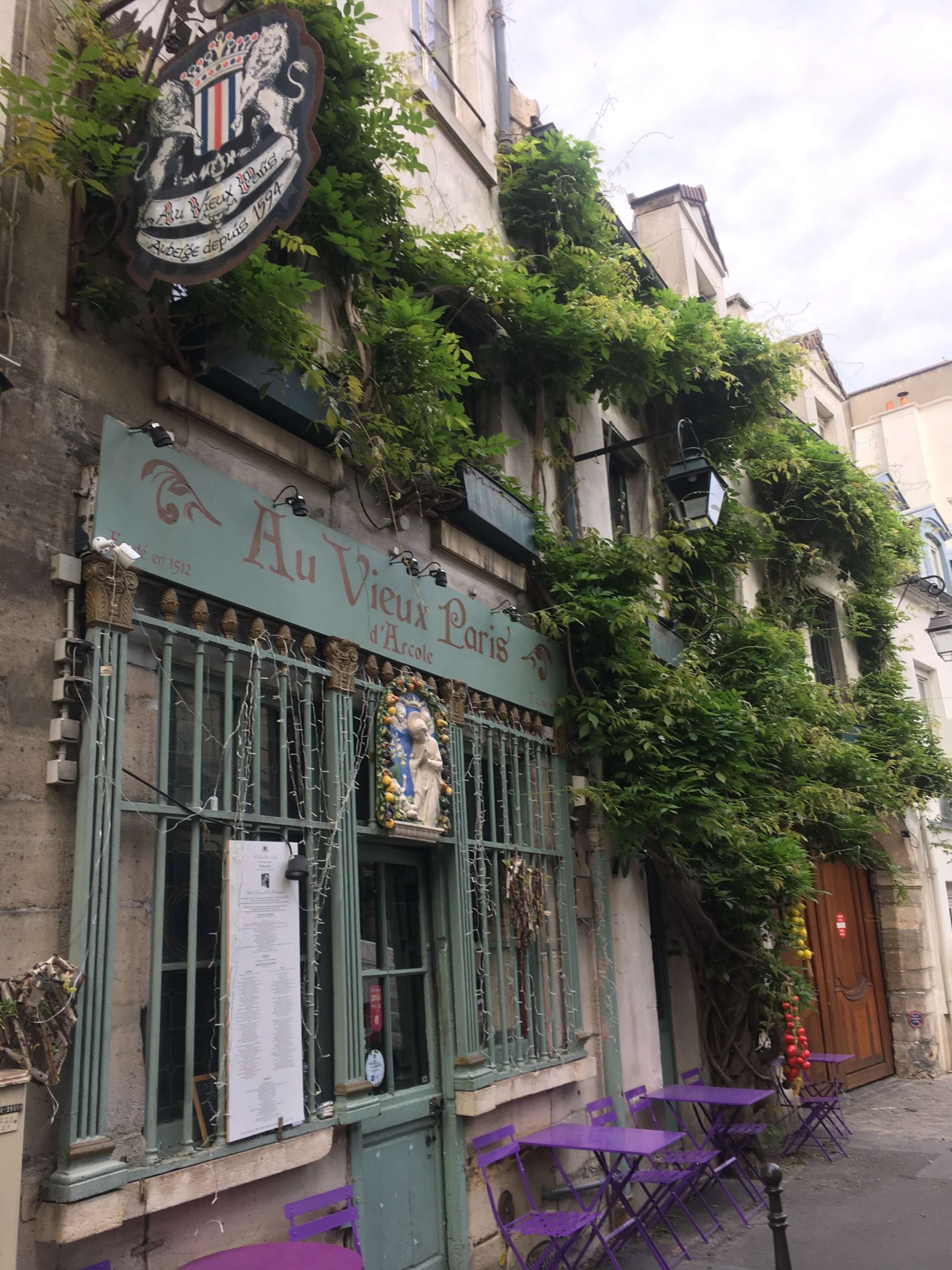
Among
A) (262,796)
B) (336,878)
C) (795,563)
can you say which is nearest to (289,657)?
(262,796)

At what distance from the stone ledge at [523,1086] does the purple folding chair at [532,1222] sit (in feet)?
0.48

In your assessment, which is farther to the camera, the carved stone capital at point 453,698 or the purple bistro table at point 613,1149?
the carved stone capital at point 453,698

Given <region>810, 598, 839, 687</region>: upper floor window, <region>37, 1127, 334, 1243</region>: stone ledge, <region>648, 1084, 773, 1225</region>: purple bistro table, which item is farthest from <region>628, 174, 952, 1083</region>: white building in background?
<region>37, 1127, 334, 1243</region>: stone ledge

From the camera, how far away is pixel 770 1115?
8398 millimetres

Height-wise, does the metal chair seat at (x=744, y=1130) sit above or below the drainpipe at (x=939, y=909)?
below

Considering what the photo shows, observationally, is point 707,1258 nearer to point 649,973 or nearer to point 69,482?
point 649,973

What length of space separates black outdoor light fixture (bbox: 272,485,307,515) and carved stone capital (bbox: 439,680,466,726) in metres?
1.45

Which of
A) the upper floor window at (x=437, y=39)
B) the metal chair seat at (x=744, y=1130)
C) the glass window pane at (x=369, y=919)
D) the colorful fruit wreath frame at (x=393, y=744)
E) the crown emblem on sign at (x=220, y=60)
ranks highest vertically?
the upper floor window at (x=437, y=39)

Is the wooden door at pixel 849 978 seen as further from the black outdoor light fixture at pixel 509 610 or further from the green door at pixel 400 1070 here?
the green door at pixel 400 1070

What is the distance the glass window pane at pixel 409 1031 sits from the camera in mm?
4891

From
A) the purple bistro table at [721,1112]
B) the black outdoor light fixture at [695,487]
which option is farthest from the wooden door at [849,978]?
the black outdoor light fixture at [695,487]

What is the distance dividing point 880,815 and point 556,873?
7869 millimetres

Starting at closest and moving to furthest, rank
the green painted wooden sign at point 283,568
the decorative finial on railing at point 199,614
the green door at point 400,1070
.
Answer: the green painted wooden sign at point 283,568
the decorative finial on railing at point 199,614
the green door at point 400,1070

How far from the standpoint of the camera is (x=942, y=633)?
1480 cm
